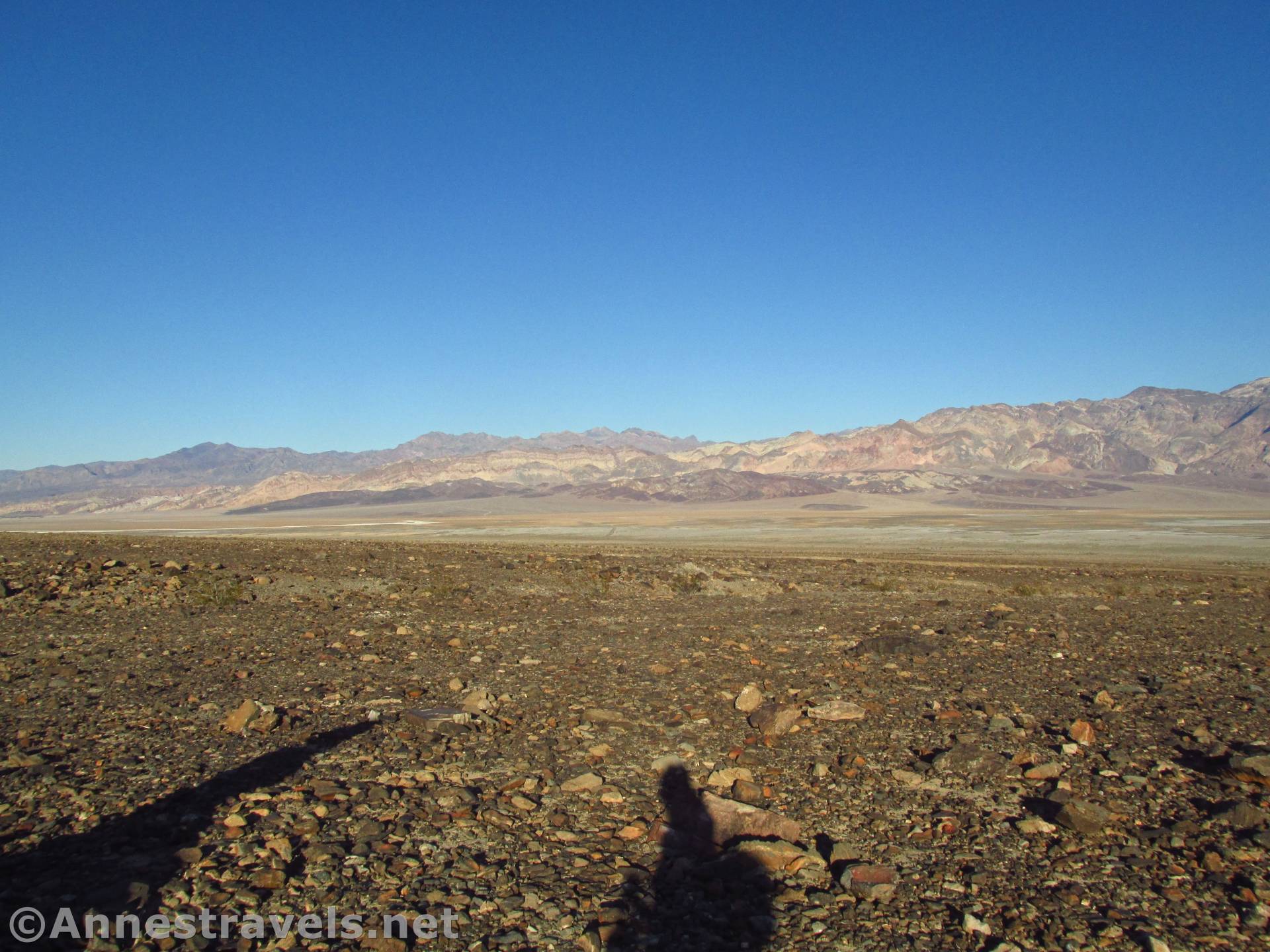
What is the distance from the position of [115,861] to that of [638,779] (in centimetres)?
295

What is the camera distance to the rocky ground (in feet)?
11.6

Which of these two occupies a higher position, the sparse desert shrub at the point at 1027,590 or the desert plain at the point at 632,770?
the desert plain at the point at 632,770

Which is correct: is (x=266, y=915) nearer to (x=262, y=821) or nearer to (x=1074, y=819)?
(x=262, y=821)

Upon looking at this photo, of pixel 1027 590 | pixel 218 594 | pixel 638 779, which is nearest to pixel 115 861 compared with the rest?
pixel 638 779

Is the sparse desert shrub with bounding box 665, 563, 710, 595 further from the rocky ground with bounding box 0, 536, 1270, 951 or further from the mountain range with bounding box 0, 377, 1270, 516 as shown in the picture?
the mountain range with bounding box 0, 377, 1270, 516

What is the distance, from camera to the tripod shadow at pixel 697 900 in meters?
3.35

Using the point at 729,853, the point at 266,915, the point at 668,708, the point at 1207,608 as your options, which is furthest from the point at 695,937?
the point at 1207,608

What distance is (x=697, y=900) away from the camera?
3662 mm

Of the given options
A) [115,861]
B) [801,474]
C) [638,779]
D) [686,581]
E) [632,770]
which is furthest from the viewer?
[801,474]

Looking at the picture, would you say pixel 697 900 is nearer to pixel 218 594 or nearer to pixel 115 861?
pixel 115 861

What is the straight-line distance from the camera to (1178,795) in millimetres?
4902

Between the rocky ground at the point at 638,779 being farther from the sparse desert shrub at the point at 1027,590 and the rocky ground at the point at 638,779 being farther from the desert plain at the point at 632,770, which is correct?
the sparse desert shrub at the point at 1027,590

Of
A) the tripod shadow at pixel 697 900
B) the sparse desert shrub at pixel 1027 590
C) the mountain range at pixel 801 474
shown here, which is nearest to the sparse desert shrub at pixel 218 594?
the tripod shadow at pixel 697 900

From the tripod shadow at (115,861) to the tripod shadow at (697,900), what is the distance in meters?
2.17
